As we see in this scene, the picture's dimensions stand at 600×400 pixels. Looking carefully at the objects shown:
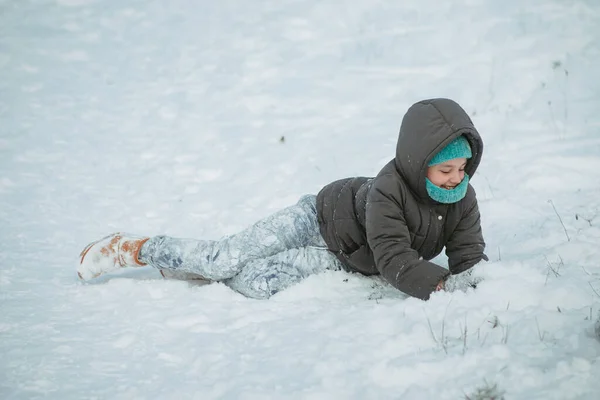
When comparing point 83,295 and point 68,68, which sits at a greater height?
point 68,68

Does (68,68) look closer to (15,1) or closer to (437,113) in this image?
(15,1)

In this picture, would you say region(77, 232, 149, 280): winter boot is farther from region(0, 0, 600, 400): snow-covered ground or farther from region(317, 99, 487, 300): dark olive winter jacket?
region(317, 99, 487, 300): dark olive winter jacket

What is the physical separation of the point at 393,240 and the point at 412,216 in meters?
0.21

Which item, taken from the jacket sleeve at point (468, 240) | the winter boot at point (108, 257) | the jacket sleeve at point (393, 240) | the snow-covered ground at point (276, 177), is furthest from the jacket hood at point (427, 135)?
the winter boot at point (108, 257)

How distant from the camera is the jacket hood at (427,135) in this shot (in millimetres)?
3475

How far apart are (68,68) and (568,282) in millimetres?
8493

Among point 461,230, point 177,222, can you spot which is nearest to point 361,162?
point 177,222

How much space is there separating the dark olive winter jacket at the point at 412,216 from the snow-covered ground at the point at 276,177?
0.73ft

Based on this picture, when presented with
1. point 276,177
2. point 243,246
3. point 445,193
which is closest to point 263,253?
point 243,246

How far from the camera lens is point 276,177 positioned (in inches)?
256

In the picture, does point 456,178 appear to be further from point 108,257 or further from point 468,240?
point 108,257

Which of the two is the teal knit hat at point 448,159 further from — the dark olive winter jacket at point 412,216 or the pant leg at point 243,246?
the pant leg at point 243,246

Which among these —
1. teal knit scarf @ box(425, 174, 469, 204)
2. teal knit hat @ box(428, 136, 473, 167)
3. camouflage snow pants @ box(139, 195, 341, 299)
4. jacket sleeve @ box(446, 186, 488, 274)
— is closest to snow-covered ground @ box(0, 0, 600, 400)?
camouflage snow pants @ box(139, 195, 341, 299)

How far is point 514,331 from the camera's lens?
2908mm
